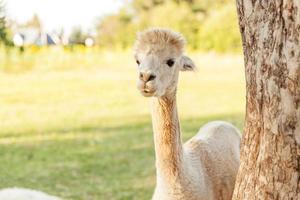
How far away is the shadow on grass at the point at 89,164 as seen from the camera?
28.3ft

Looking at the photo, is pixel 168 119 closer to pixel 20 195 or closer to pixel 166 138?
pixel 166 138

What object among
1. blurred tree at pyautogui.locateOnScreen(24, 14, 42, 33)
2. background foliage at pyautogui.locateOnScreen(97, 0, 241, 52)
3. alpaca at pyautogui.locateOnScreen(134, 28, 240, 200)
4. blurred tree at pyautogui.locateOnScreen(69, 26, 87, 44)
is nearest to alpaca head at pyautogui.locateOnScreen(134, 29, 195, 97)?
alpaca at pyautogui.locateOnScreen(134, 28, 240, 200)

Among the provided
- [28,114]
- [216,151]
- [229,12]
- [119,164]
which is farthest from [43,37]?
[216,151]

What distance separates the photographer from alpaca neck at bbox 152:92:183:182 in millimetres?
4781

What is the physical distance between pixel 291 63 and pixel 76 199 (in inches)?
192

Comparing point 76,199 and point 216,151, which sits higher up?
point 216,151

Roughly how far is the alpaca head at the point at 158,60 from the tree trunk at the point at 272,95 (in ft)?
2.48

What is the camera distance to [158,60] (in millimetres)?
4617

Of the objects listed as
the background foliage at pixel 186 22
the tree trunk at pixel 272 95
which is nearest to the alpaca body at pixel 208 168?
the tree trunk at pixel 272 95

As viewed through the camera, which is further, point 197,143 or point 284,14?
point 197,143

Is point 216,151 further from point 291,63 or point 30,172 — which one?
point 30,172

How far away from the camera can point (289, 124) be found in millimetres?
3629

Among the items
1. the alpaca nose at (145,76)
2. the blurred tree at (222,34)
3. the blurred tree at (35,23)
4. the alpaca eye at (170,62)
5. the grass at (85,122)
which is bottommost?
the grass at (85,122)

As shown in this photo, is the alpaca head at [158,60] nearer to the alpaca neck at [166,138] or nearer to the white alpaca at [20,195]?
the alpaca neck at [166,138]
